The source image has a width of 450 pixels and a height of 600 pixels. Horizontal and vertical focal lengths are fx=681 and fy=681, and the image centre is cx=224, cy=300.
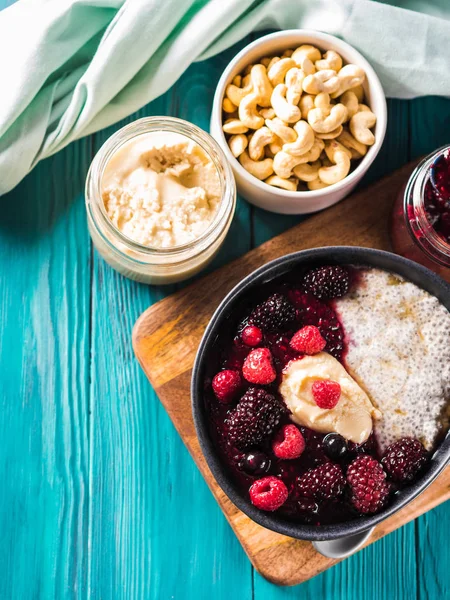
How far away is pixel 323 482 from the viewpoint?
1.22 m

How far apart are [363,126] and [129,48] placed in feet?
1.66

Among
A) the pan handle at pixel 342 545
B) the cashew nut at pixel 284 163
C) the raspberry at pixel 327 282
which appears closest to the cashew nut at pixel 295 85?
the cashew nut at pixel 284 163

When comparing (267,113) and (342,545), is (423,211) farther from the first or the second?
(342,545)

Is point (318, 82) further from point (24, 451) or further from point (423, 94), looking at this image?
point (24, 451)

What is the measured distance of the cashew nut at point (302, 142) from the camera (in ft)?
4.44

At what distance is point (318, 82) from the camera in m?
1.37

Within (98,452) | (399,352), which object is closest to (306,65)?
(399,352)

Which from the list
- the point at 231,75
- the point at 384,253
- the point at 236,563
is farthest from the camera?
the point at 236,563

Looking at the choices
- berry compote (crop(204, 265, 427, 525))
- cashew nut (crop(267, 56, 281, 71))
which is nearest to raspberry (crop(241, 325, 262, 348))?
berry compote (crop(204, 265, 427, 525))

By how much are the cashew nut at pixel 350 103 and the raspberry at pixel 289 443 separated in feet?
2.15

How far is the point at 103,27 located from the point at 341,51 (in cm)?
51

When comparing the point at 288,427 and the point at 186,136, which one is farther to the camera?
the point at 186,136

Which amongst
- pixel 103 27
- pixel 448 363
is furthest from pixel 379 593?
pixel 103 27

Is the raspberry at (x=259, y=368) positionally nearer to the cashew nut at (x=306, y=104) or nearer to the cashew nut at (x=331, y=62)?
the cashew nut at (x=306, y=104)
